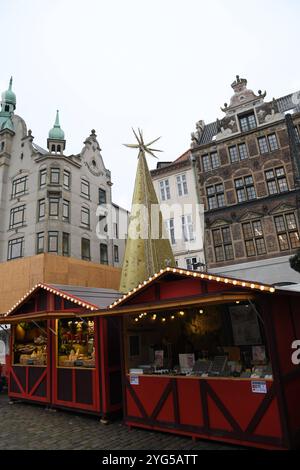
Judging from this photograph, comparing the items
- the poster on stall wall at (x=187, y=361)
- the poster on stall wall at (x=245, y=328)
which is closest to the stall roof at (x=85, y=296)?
the poster on stall wall at (x=187, y=361)

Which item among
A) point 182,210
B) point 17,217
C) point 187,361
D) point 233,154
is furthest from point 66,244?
Answer: point 187,361

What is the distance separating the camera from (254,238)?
19.8 m

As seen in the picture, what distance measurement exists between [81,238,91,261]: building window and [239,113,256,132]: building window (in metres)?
15.6

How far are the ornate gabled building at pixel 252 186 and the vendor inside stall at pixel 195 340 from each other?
7.33 m

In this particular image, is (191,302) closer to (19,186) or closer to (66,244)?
(66,244)

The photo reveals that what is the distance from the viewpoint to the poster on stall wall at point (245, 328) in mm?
12336

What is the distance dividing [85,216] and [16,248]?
252 inches

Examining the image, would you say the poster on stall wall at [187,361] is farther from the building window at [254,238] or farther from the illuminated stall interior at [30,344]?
the building window at [254,238]

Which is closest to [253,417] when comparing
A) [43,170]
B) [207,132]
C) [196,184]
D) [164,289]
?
[164,289]

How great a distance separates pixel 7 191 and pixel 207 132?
1822cm

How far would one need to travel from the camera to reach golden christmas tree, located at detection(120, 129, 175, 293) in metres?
14.0

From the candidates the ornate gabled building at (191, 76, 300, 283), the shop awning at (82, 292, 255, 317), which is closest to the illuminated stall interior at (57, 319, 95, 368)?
the shop awning at (82, 292, 255, 317)

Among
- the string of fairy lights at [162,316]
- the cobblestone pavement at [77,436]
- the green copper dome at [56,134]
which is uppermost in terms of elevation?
the green copper dome at [56,134]

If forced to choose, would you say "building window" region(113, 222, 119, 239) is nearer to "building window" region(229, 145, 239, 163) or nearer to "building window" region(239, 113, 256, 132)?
"building window" region(229, 145, 239, 163)
